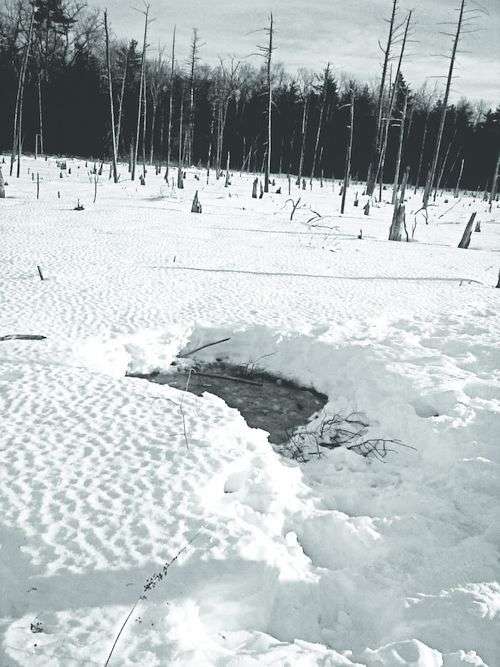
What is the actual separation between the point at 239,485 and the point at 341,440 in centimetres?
135

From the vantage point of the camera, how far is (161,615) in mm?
2102

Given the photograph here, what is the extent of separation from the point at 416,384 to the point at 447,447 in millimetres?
889

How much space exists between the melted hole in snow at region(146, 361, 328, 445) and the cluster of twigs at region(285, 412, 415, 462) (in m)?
0.19

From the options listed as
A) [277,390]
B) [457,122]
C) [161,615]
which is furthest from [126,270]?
[457,122]

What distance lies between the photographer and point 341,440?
4148 millimetres

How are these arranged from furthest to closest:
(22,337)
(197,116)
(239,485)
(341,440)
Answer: (197,116)
(22,337)
(341,440)
(239,485)

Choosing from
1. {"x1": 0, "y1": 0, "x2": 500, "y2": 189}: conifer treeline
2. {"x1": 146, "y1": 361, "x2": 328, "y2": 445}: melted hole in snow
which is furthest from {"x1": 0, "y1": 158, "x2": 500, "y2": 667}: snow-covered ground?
{"x1": 0, "y1": 0, "x2": 500, "y2": 189}: conifer treeline

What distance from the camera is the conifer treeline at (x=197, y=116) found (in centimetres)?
3175

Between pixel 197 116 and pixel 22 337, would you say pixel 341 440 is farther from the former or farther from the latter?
pixel 197 116

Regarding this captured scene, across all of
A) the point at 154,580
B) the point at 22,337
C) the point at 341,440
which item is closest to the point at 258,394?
the point at 341,440

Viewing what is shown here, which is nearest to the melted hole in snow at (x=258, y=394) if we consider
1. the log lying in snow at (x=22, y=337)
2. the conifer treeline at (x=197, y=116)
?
the log lying in snow at (x=22, y=337)

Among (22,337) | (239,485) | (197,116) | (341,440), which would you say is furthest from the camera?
(197,116)

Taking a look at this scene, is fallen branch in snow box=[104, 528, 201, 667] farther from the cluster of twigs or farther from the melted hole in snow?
the melted hole in snow

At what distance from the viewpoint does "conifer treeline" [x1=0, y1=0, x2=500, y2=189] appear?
31.8 m
